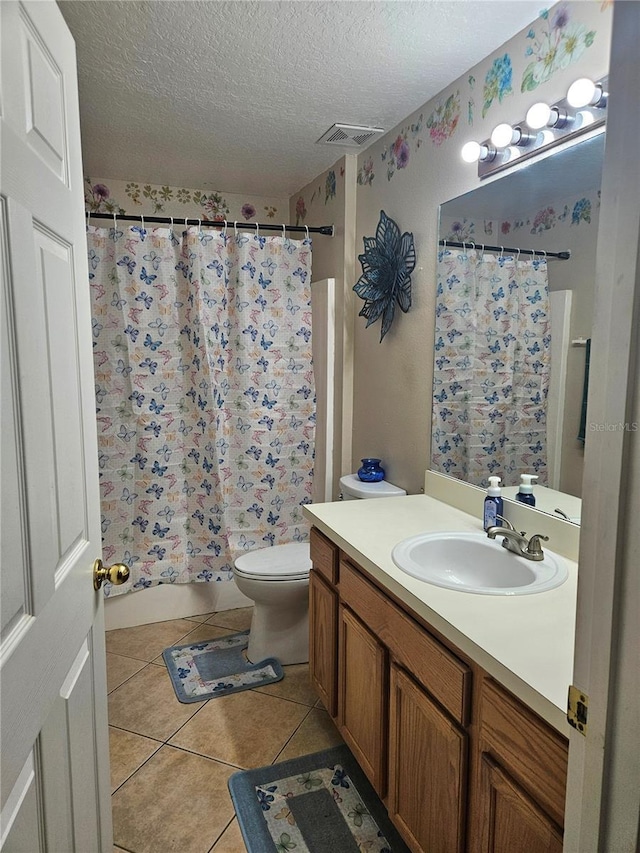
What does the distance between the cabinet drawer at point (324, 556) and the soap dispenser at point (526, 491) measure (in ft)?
2.00

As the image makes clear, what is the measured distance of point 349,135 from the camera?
2.42m

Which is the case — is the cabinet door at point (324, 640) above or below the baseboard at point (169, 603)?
above

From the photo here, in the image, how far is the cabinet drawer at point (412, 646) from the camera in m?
1.16

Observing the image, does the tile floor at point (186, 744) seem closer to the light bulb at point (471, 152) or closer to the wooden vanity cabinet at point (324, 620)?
the wooden vanity cabinet at point (324, 620)

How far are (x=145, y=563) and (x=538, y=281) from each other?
89.3 inches

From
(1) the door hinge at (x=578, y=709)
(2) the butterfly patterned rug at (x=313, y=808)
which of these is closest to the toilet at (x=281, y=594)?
(2) the butterfly patterned rug at (x=313, y=808)

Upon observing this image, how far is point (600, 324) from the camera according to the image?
595 millimetres

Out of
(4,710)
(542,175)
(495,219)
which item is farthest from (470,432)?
(4,710)

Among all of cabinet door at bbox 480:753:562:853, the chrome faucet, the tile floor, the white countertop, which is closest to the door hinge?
the white countertop

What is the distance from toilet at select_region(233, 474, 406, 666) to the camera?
237 cm

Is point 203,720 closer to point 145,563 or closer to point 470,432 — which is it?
point 145,563

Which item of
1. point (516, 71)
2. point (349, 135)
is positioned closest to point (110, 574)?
point (516, 71)

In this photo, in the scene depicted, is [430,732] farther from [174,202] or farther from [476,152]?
[174,202]

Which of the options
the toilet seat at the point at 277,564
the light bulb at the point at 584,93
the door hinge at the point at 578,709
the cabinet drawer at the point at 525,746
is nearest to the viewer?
the door hinge at the point at 578,709
